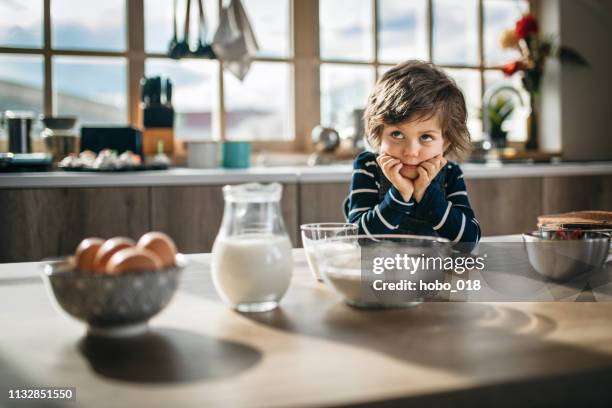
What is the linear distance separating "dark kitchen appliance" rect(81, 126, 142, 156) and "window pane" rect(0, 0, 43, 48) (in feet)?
1.82

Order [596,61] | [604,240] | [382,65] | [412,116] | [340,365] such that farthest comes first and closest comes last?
[596,61] → [382,65] → [412,116] → [604,240] → [340,365]

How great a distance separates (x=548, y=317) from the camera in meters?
0.77

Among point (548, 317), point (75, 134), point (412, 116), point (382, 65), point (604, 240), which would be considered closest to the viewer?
point (548, 317)

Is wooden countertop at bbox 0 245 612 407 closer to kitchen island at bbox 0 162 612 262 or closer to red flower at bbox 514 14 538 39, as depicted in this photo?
kitchen island at bbox 0 162 612 262

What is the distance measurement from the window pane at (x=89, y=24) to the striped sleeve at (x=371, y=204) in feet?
6.38

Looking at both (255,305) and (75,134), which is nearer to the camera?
(255,305)

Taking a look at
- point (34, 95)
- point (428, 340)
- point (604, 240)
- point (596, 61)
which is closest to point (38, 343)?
point (428, 340)

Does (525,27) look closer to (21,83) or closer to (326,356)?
(21,83)

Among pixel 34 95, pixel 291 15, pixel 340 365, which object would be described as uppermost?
pixel 291 15

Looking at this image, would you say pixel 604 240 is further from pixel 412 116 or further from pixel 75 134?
pixel 75 134

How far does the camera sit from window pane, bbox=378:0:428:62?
360cm

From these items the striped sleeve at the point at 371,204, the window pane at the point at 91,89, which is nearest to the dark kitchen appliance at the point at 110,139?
the window pane at the point at 91,89

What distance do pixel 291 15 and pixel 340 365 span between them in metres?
3.04

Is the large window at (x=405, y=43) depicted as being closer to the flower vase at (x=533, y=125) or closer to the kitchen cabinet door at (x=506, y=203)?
the flower vase at (x=533, y=125)
